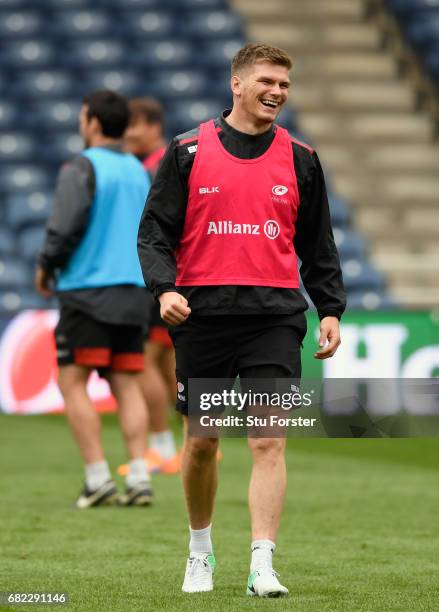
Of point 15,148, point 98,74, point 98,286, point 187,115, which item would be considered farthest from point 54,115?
point 98,286

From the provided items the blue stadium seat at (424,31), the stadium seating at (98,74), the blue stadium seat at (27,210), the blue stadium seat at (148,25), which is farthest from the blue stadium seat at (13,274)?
the blue stadium seat at (424,31)

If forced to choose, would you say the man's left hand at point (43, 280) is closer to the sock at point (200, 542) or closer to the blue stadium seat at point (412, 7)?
the sock at point (200, 542)

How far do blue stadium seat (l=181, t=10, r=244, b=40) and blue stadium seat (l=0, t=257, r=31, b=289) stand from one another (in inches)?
188

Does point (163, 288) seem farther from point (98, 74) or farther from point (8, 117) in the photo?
point (98, 74)

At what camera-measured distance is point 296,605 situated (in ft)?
13.6

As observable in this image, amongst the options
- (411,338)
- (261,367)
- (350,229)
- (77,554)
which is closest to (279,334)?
(261,367)

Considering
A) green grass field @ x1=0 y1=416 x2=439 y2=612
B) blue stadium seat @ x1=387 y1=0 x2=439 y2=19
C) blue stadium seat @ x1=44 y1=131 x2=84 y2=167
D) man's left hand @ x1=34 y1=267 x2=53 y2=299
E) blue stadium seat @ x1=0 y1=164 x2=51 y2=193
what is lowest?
green grass field @ x1=0 y1=416 x2=439 y2=612

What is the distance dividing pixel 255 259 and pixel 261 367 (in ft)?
1.11

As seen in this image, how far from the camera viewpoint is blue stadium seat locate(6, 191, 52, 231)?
1419cm

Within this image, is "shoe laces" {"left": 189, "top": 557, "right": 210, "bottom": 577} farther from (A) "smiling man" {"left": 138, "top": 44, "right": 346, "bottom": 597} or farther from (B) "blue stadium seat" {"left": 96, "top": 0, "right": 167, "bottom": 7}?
(B) "blue stadium seat" {"left": 96, "top": 0, "right": 167, "bottom": 7}

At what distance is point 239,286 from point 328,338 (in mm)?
337

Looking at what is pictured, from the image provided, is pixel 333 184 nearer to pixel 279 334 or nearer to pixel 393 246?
pixel 393 246

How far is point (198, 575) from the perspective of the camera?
4.48m

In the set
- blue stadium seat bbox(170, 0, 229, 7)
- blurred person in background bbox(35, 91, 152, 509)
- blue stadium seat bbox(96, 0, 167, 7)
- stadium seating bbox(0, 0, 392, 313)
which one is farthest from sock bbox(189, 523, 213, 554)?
blue stadium seat bbox(170, 0, 229, 7)
